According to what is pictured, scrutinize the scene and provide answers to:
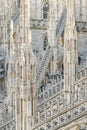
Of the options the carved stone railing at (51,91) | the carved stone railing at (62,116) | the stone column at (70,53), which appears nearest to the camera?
the carved stone railing at (62,116)

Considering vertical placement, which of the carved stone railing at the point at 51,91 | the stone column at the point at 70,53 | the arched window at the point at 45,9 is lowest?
the carved stone railing at the point at 51,91

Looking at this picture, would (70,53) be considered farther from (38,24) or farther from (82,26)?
(38,24)

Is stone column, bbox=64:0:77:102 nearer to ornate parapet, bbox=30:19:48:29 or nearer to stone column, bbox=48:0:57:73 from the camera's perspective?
stone column, bbox=48:0:57:73

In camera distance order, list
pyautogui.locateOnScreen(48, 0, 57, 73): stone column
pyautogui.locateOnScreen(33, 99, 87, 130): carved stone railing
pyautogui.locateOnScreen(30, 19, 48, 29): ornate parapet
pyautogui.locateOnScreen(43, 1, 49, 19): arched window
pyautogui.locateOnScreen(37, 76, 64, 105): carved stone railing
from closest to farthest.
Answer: pyautogui.locateOnScreen(33, 99, 87, 130): carved stone railing
pyautogui.locateOnScreen(37, 76, 64, 105): carved stone railing
pyautogui.locateOnScreen(48, 0, 57, 73): stone column
pyautogui.locateOnScreen(30, 19, 48, 29): ornate parapet
pyautogui.locateOnScreen(43, 1, 49, 19): arched window

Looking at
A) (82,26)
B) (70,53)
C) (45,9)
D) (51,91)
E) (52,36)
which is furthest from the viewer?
(45,9)

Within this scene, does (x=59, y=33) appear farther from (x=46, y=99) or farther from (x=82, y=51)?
(x=46, y=99)

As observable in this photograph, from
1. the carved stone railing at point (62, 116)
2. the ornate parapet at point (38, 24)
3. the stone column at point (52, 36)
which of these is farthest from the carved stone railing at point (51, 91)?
the ornate parapet at point (38, 24)

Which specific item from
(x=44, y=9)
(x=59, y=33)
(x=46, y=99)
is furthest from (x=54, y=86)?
(x=44, y=9)

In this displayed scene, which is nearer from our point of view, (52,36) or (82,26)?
(52,36)

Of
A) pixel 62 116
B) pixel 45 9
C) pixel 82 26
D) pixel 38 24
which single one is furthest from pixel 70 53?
pixel 45 9

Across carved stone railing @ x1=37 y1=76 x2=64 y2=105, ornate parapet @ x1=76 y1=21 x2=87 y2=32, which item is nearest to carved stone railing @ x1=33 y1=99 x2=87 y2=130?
carved stone railing @ x1=37 y1=76 x2=64 y2=105

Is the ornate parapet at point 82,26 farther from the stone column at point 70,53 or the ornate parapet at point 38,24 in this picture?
the stone column at point 70,53

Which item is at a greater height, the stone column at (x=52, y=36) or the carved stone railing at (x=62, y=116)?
the stone column at (x=52, y=36)

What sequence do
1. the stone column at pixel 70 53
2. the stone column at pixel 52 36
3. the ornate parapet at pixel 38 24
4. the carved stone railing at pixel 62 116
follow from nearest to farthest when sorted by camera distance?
1. the carved stone railing at pixel 62 116
2. the stone column at pixel 70 53
3. the stone column at pixel 52 36
4. the ornate parapet at pixel 38 24
